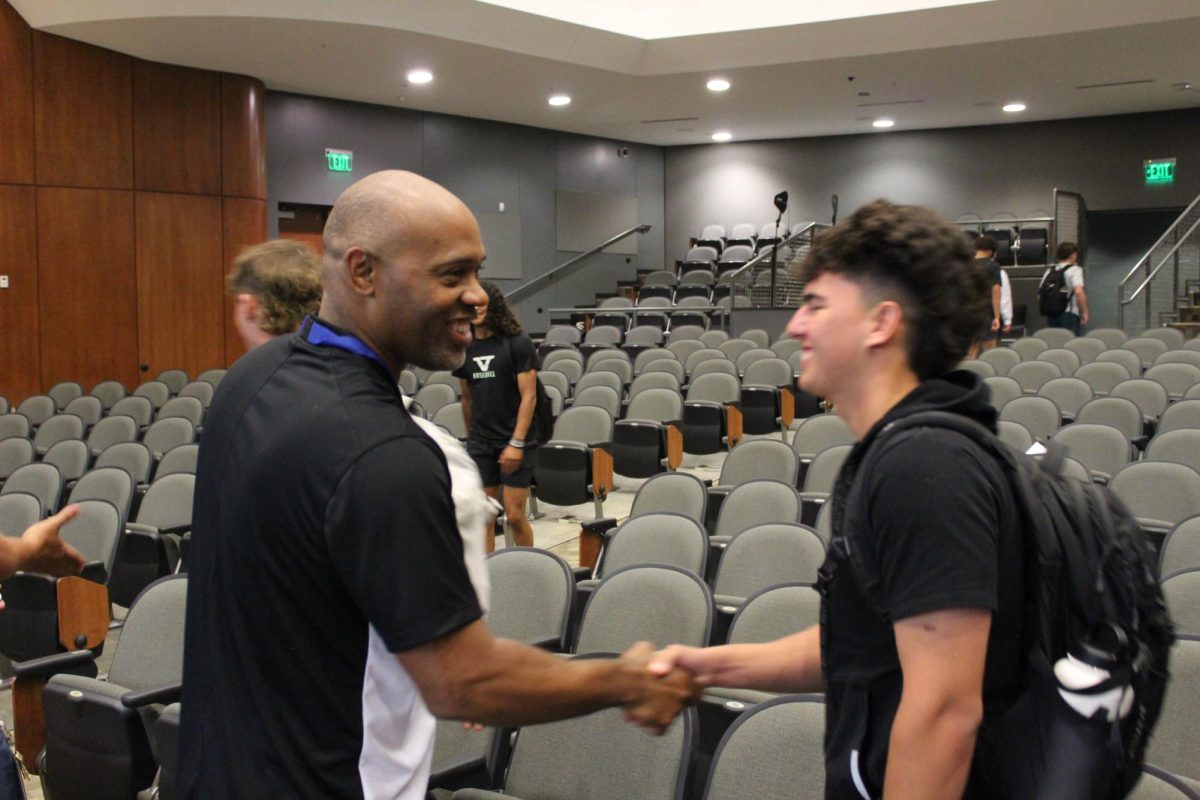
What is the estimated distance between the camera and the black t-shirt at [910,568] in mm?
1188

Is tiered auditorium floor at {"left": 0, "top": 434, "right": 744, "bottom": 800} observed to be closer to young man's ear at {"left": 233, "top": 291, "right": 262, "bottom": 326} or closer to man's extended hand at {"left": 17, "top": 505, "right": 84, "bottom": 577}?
man's extended hand at {"left": 17, "top": 505, "right": 84, "bottom": 577}

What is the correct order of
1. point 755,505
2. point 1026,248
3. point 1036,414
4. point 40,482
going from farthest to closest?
point 1026,248
point 1036,414
point 40,482
point 755,505

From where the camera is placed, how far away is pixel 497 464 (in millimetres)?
5543

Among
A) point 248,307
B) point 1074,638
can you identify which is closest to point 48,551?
point 248,307

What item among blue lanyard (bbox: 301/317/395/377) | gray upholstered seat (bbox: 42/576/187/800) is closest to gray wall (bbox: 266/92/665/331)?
gray upholstered seat (bbox: 42/576/187/800)

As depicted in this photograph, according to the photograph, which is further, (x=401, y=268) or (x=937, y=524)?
(x=401, y=268)

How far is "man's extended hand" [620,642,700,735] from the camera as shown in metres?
1.66

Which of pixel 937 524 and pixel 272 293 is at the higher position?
pixel 272 293

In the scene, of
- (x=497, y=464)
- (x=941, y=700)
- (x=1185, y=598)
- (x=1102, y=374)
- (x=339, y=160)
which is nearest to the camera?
(x=941, y=700)

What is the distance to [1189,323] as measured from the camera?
42.1 feet

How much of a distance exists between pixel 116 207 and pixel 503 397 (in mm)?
8659

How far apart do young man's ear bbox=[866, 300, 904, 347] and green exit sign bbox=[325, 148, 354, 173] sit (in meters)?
14.6

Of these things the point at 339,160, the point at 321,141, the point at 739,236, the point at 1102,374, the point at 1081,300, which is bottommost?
the point at 1102,374

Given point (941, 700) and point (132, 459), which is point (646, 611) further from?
point (132, 459)
